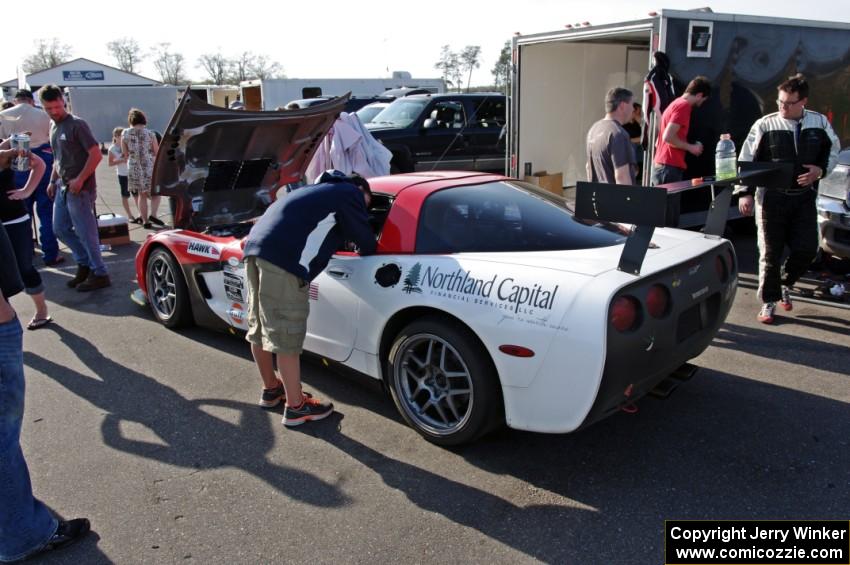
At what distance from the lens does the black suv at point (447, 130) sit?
36.7ft

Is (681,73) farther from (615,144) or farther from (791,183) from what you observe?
(791,183)

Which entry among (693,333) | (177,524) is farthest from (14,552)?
(693,333)

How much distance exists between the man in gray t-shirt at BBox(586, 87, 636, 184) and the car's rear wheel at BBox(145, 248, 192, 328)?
11.4ft

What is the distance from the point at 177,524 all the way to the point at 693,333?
256 cm

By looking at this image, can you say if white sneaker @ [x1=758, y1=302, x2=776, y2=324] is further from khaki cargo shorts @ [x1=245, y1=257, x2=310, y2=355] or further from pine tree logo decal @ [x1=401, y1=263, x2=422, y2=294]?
khaki cargo shorts @ [x1=245, y1=257, x2=310, y2=355]

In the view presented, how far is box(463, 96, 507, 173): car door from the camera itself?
11570mm

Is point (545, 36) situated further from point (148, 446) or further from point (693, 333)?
point (148, 446)

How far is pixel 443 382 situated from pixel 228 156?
2751 millimetres

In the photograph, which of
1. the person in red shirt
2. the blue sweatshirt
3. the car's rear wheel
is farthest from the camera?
the person in red shirt

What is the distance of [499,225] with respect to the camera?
3439 millimetres

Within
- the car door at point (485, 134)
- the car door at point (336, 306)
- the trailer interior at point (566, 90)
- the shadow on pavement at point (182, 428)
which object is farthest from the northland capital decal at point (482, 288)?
the car door at point (485, 134)

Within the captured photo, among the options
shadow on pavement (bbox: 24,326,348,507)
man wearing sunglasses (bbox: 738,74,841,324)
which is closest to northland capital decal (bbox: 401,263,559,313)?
shadow on pavement (bbox: 24,326,348,507)

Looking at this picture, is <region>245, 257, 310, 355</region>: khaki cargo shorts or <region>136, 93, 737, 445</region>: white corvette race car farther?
<region>245, 257, 310, 355</region>: khaki cargo shorts

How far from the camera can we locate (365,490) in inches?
119
